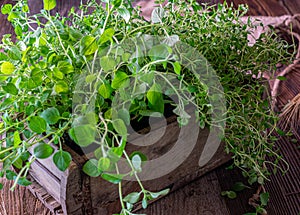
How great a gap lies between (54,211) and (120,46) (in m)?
0.28

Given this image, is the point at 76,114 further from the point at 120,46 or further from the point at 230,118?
the point at 230,118

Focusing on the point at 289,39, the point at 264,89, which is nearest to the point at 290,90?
the point at 289,39

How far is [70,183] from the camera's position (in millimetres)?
591

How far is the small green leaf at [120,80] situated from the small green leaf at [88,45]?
48mm

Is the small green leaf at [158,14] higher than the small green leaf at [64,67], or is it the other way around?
the small green leaf at [64,67]

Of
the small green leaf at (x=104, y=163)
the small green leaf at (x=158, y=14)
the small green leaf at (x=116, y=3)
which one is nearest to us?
the small green leaf at (x=104, y=163)

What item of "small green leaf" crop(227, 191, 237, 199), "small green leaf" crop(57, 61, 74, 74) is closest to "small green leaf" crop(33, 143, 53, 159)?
"small green leaf" crop(57, 61, 74, 74)

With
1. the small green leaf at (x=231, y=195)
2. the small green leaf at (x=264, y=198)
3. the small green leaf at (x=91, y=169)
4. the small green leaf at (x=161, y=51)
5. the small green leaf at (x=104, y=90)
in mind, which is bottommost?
the small green leaf at (x=231, y=195)

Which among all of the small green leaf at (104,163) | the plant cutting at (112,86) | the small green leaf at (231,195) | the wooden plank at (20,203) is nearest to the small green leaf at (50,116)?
the plant cutting at (112,86)

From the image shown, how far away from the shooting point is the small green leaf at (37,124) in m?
0.54

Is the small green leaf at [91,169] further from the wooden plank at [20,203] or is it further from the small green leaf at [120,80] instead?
the wooden plank at [20,203]

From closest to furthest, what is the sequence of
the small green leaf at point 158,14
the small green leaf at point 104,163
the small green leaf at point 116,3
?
1. the small green leaf at point 104,163
2. the small green leaf at point 116,3
3. the small green leaf at point 158,14

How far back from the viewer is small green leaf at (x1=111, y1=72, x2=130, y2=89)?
1.80 ft

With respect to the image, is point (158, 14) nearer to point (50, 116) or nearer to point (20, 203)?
point (50, 116)
